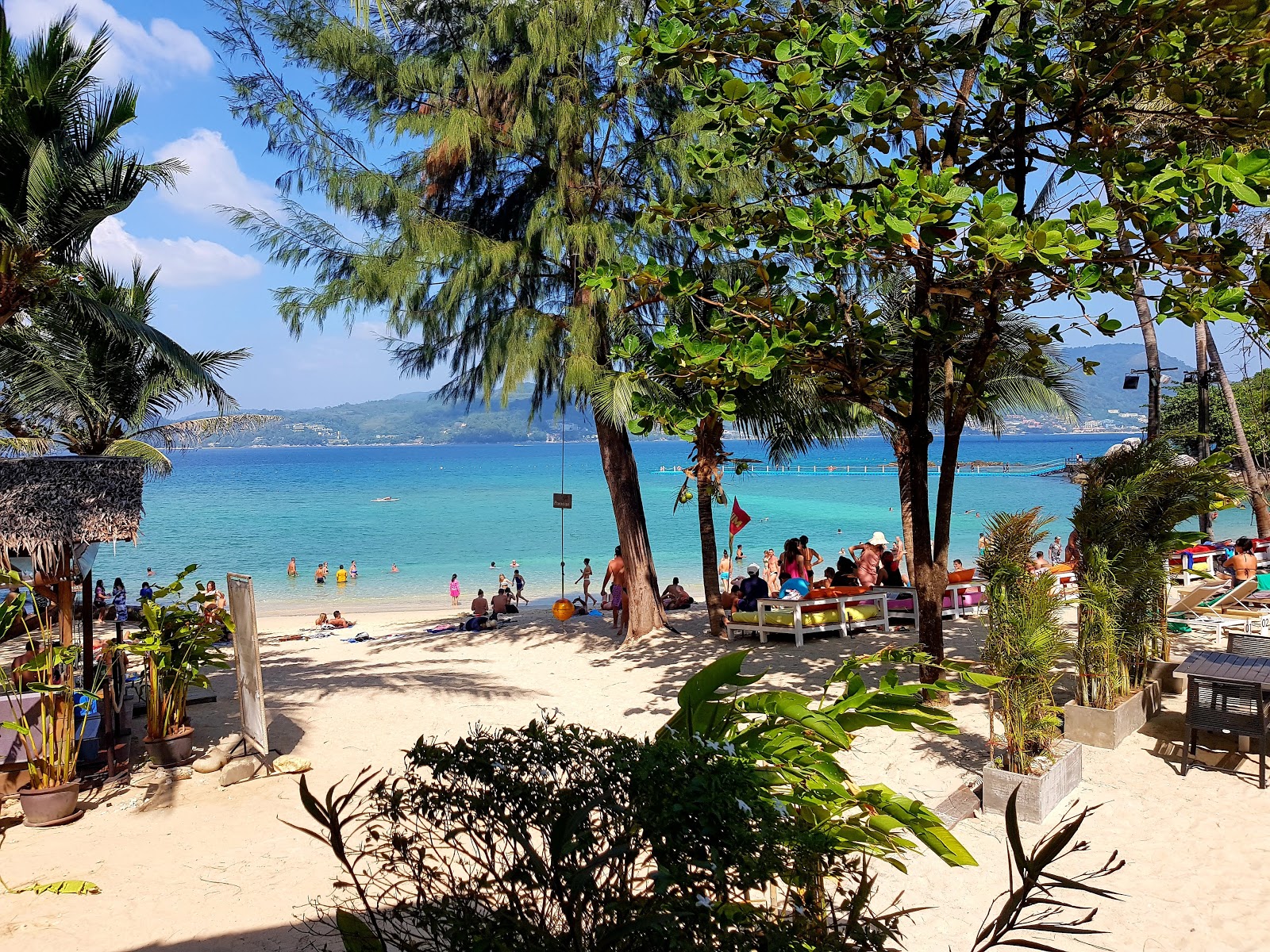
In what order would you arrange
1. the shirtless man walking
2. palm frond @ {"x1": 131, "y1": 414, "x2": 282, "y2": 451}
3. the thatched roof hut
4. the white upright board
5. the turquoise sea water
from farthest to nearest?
the turquoise sea water, palm frond @ {"x1": 131, "y1": 414, "x2": 282, "y2": 451}, the shirtless man walking, the white upright board, the thatched roof hut

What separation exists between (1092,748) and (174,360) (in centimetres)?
762

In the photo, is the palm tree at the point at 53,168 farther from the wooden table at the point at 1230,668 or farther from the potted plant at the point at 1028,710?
the wooden table at the point at 1230,668

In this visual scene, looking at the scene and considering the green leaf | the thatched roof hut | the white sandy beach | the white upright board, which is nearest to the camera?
the green leaf

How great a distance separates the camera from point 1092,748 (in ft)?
19.6

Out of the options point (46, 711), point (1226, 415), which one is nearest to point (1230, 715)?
point (46, 711)

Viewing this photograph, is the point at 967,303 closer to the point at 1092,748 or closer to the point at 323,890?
the point at 1092,748

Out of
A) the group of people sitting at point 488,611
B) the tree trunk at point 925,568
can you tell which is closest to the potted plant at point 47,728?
the tree trunk at point 925,568

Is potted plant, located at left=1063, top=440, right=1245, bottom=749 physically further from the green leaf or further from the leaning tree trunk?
the green leaf

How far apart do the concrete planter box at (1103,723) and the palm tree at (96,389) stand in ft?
24.8

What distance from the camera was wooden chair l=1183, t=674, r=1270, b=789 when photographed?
5.30 meters

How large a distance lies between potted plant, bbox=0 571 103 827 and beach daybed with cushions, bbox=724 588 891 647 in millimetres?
6836

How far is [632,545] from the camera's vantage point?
11.5 metres

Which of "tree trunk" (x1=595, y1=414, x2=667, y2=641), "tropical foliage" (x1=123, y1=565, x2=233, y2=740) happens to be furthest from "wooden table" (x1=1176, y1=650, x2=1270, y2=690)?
"tropical foliage" (x1=123, y1=565, x2=233, y2=740)

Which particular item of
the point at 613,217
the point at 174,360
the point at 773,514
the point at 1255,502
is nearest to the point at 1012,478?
the point at 773,514
